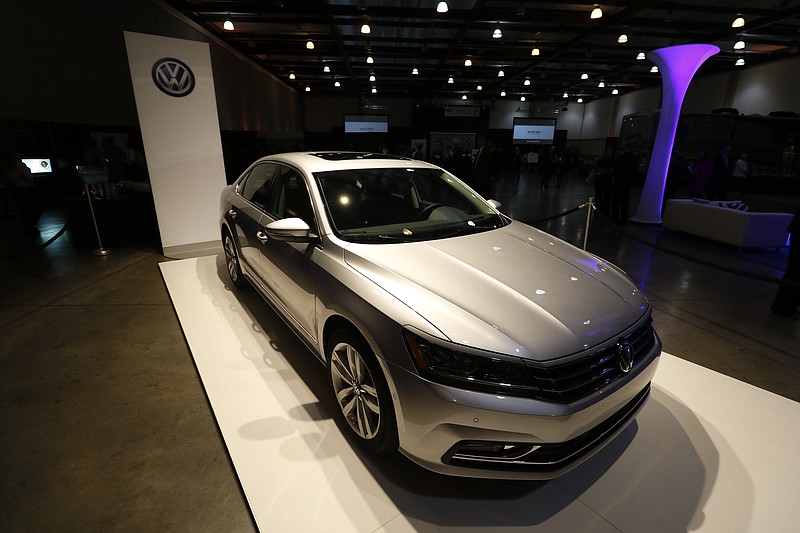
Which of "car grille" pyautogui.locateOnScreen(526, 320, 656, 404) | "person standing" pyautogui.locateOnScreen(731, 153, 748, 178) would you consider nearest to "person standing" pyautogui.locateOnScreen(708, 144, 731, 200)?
"person standing" pyautogui.locateOnScreen(731, 153, 748, 178)

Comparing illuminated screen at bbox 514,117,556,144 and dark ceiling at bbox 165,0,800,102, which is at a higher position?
dark ceiling at bbox 165,0,800,102

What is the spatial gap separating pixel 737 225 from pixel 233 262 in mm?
7221

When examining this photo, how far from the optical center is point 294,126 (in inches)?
888

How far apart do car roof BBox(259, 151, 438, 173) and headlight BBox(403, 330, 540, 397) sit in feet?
5.29

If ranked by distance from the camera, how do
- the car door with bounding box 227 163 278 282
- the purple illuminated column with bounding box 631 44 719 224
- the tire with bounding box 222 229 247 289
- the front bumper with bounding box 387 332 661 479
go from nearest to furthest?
the front bumper with bounding box 387 332 661 479 < the car door with bounding box 227 163 278 282 < the tire with bounding box 222 229 247 289 < the purple illuminated column with bounding box 631 44 719 224

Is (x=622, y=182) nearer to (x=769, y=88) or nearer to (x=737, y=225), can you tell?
(x=737, y=225)

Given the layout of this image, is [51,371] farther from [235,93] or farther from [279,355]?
[235,93]

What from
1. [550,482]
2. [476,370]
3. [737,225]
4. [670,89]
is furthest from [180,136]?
[670,89]

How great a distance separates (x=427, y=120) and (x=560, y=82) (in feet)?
23.9

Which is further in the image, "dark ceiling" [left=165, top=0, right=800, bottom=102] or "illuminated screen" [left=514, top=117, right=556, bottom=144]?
"illuminated screen" [left=514, top=117, right=556, bottom=144]

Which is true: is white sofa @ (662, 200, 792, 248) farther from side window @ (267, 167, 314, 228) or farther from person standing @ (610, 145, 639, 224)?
side window @ (267, 167, 314, 228)

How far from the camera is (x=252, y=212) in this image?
10.4 ft

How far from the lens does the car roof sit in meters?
2.68

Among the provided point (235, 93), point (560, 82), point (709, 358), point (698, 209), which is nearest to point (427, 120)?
point (560, 82)
